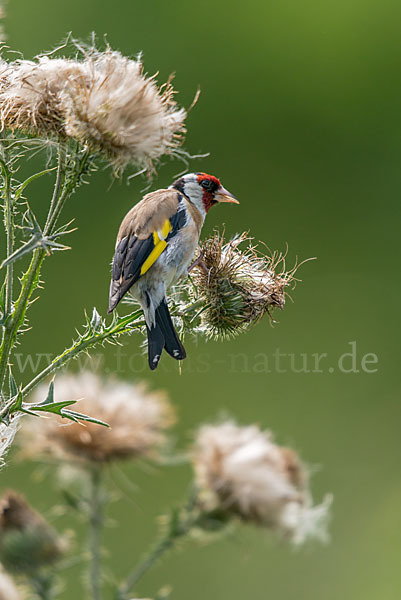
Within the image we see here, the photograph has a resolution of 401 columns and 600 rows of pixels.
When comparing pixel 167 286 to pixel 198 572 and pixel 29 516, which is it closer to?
pixel 29 516

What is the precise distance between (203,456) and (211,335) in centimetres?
97

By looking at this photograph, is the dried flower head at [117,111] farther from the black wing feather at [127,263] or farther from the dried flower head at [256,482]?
the dried flower head at [256,482]

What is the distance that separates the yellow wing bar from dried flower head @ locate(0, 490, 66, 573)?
1095 mm

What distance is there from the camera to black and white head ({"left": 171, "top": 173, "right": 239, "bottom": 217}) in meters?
3.08

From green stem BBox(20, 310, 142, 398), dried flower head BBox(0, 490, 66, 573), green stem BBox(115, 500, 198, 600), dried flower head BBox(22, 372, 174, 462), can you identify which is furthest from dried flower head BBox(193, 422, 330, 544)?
green stem BBox(20, 310, 142, 398)

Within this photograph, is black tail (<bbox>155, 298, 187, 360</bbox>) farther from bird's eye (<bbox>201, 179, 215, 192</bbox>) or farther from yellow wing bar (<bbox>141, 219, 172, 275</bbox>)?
bird's eye (<bbox>201, 179, 215, 192</bbox>)

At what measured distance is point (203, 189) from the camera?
10.2ft

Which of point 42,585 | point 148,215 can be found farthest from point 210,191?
point 42,585

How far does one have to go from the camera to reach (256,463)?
10.6 ft

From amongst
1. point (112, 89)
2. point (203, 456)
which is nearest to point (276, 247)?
point (203, 456)

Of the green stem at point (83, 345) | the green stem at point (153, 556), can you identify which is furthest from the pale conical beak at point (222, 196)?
the green stem at point (153, 556)

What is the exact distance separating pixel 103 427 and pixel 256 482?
A: 0.64 meters

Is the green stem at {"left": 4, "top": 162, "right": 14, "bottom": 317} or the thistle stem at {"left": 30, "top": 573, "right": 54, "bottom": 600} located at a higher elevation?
the green stem at {"left": 4, "top": 162, "right": 14, "bottom": 317}

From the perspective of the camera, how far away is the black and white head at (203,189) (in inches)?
121
